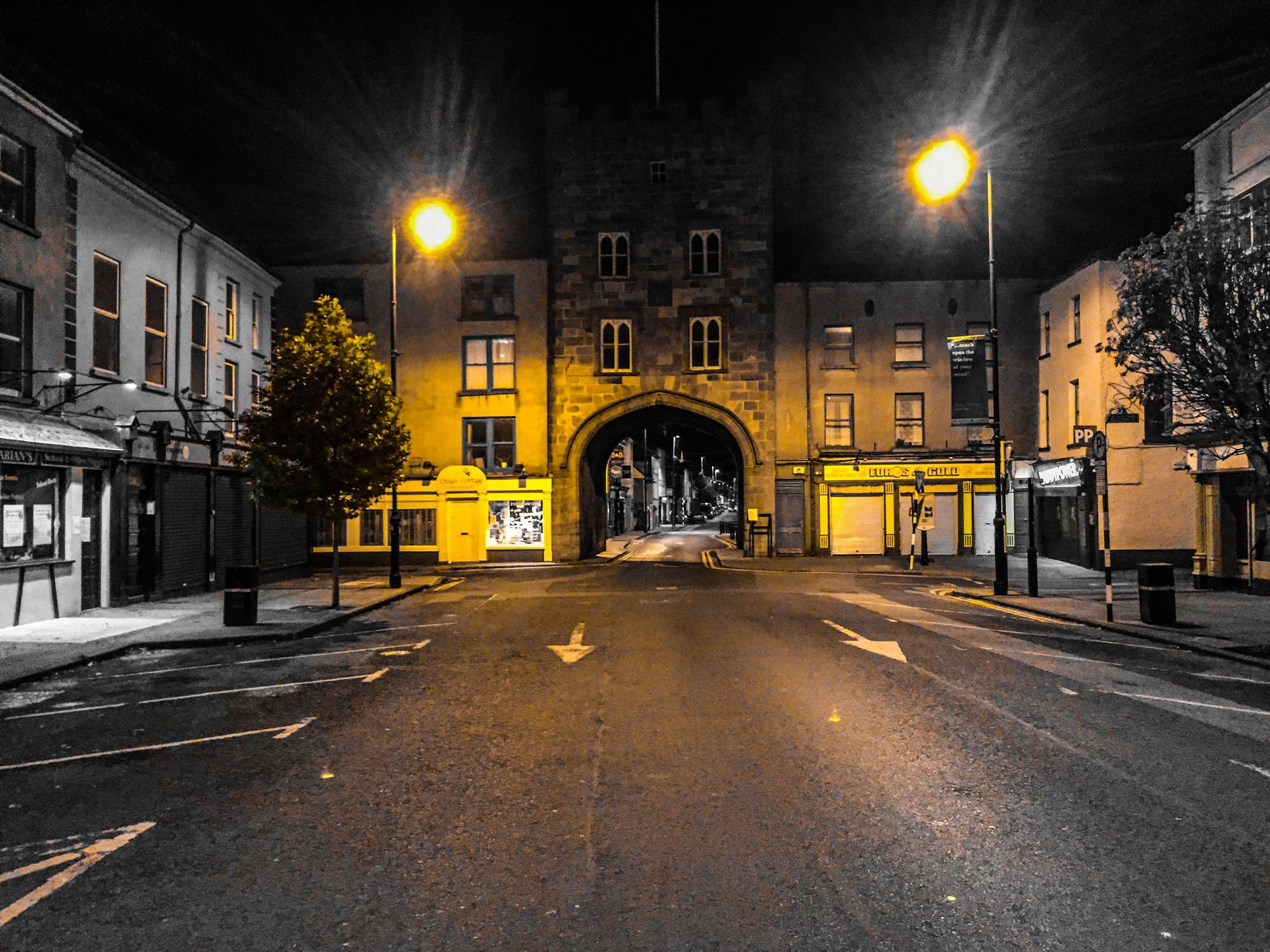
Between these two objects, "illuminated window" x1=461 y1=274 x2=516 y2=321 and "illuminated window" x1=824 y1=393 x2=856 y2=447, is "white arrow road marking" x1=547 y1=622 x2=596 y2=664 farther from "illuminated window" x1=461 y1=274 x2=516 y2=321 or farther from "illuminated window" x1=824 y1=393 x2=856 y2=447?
"illuminated window" x1=461 y1=274 x2=516 y2=321

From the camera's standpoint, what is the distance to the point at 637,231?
36656 millimetres

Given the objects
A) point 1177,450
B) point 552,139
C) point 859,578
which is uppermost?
point 552,139

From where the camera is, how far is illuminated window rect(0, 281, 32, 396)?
15977 mm

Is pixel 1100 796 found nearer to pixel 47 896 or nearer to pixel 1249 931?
pixel 1249 931

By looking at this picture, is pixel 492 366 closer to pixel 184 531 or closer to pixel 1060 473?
pixel 184 531

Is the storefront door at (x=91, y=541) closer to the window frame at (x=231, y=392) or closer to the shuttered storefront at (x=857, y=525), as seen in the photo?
the window frame at (x=231, y=392)

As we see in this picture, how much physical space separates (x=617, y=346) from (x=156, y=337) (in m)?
19.1

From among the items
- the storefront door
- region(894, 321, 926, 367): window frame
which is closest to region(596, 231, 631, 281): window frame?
region(894, 321, 926, 367): window frame

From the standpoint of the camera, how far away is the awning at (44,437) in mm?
14688

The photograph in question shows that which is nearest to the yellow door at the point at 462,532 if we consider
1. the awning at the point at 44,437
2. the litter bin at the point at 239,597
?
the awning at the point at 44,437

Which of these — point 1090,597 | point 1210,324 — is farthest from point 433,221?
point 1090,597

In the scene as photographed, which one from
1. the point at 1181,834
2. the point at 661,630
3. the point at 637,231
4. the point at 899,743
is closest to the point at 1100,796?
the point at 1181,834

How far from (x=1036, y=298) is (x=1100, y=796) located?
3403 cm

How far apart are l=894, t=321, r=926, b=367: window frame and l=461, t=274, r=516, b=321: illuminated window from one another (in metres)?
16.5
